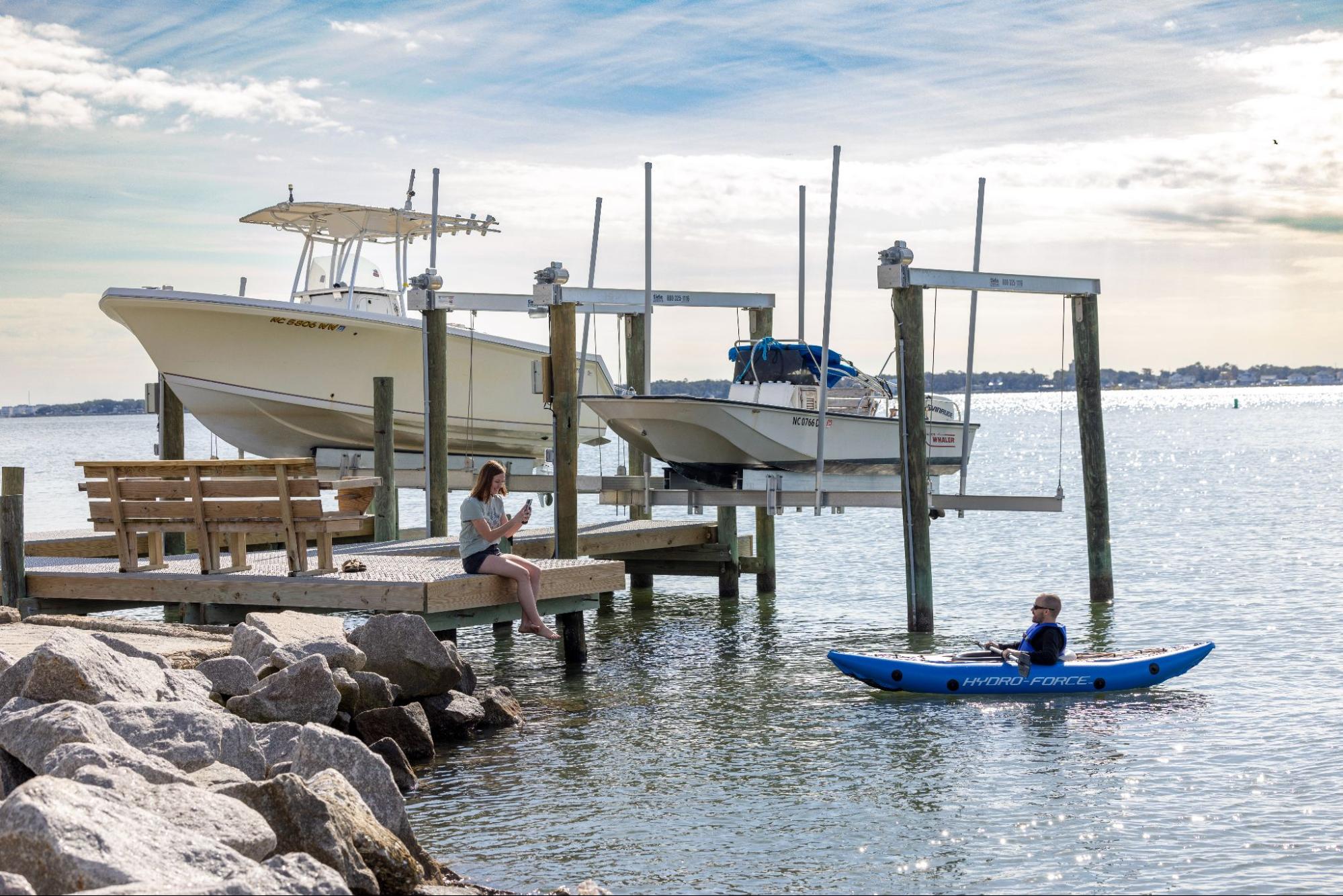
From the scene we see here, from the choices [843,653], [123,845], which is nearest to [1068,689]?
[843,653]

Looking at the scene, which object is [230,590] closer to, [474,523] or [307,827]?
[474,523]

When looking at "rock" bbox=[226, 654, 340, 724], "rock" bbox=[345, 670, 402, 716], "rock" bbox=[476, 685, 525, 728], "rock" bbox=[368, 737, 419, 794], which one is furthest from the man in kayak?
"rock" bbox=[226, 654, 340, 724]

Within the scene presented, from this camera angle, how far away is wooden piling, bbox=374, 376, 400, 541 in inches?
706

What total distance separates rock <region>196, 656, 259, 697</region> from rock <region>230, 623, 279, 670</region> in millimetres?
430

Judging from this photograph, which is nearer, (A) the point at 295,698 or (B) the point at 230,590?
(A) the point at 295,698

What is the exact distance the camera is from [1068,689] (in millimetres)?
13016

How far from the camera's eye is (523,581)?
12359 mm

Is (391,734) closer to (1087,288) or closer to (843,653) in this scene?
(843,653)

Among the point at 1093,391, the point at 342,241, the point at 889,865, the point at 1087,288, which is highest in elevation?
the point at 342,241

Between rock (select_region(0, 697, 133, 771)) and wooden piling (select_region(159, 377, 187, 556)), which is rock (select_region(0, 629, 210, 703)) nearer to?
rock (select_region(0, 697, 133, 771))

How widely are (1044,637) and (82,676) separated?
7.75 meters

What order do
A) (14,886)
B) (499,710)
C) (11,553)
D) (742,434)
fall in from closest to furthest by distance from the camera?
1. (14,886)
2. (499,710)
3. (11,553)
4. (742,434)

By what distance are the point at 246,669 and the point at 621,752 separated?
9.00ft

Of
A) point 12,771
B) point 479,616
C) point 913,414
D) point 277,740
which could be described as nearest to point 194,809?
point 12,771
